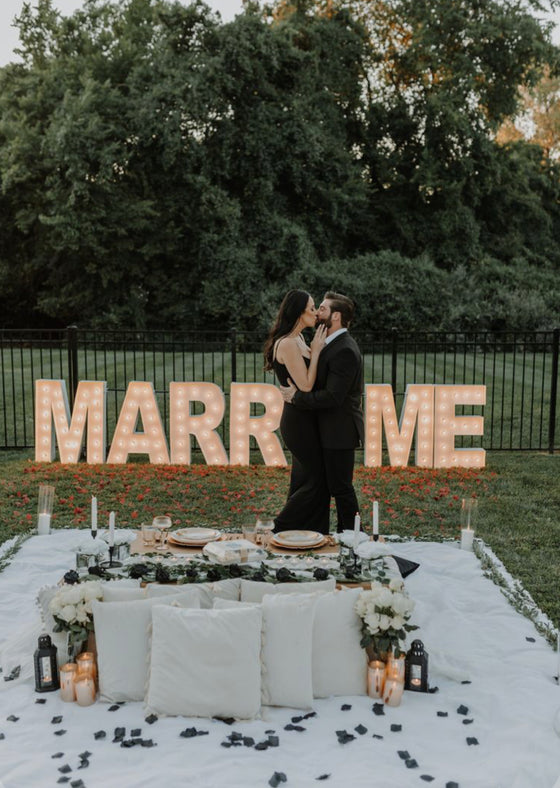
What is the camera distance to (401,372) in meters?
19.8

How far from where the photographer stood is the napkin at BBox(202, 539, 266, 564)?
17.3 ft

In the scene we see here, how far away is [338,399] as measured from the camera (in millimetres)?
6352

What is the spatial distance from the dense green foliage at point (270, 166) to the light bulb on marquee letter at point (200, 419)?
14937mm

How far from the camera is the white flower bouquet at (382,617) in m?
4.57

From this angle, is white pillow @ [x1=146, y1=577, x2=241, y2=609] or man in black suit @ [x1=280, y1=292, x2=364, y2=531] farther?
man in black suit @ [x1=280, y1=292, x2=364, y2=531]

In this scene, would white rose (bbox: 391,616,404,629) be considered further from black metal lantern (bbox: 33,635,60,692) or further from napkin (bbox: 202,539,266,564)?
black metal lantern (bbox: 33,635,60,692)

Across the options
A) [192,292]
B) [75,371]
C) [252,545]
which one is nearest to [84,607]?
[252,545]

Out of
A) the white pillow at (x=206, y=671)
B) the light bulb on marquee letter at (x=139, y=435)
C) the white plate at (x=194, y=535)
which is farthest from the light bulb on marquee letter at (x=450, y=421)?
the white pillow at (x=206, y=671)

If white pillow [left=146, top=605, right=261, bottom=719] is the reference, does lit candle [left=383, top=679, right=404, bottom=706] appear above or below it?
below

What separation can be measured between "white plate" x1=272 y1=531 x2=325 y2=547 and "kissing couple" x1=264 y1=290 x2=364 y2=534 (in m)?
0.84

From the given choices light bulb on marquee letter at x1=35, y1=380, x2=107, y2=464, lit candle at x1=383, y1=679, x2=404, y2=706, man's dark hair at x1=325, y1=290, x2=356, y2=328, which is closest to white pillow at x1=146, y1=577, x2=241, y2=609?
lit candle at x1=383, y1=679, x2=404, y2=706

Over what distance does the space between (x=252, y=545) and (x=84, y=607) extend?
57.5 inches

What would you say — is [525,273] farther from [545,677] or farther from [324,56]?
[545,677]

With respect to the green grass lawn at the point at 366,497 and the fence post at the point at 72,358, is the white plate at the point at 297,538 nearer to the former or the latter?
the green grass lawn at the point at 366,497
